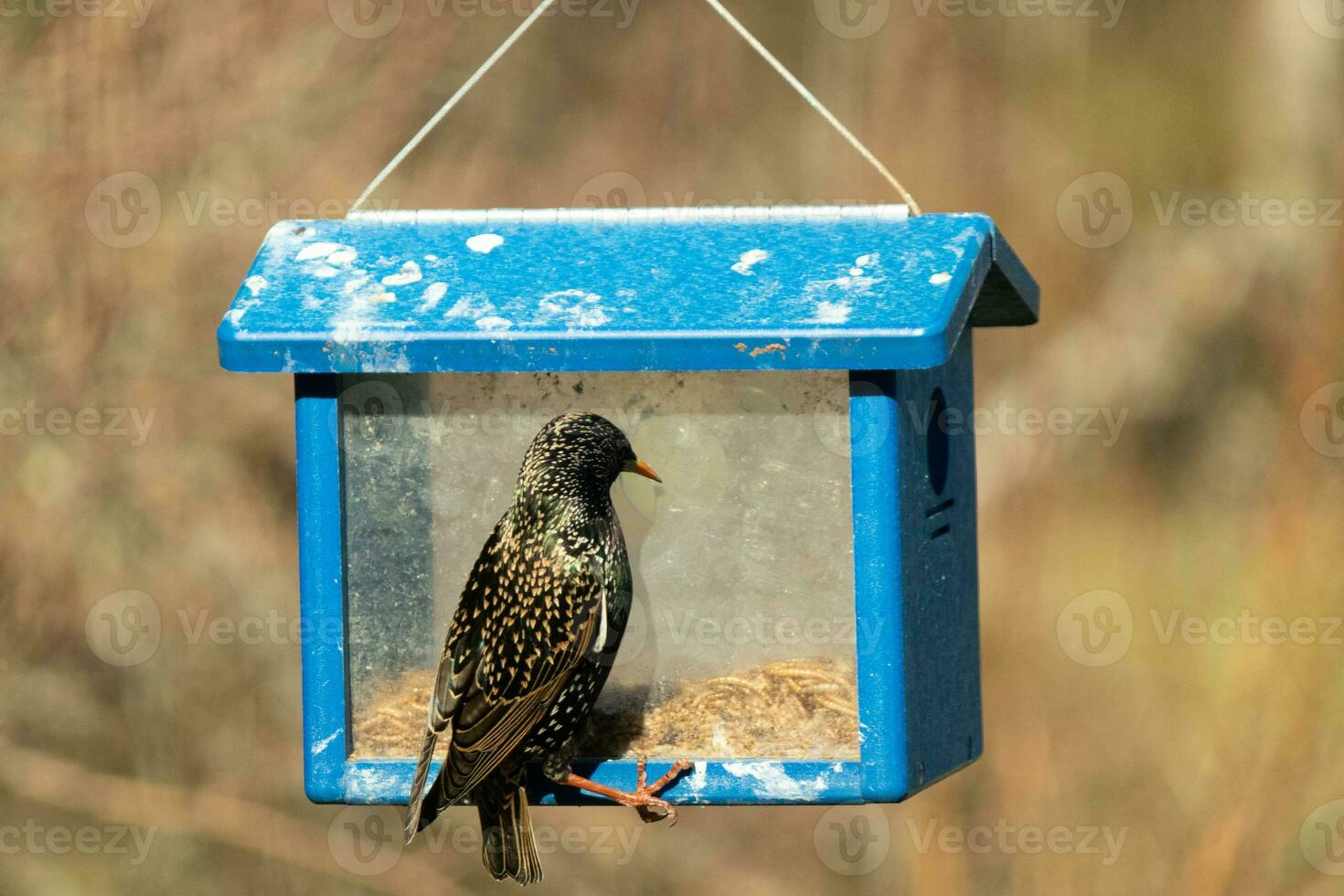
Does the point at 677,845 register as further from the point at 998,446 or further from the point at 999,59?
the point at 999,59

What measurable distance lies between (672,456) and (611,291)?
1.26 ft

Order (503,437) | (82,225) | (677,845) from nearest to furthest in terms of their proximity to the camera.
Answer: (503,437)
(82,225)
(677,845)

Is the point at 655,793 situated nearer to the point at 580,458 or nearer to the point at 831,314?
the point at 580,458

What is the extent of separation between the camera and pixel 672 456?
5367 mm

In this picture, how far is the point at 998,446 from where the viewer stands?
348 inches

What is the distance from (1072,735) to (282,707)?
9.04 ft

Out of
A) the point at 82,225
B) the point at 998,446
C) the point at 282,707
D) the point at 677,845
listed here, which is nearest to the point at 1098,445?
the point at 998,446

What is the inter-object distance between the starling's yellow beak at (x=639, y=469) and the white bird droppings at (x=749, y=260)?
0.46m

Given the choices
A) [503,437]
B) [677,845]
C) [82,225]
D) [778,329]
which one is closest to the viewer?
[778,329]

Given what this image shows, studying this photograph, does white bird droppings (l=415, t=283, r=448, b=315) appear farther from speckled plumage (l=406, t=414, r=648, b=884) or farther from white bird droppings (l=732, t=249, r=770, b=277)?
white bird droppings (l=732, t=249, r=770, b=277)

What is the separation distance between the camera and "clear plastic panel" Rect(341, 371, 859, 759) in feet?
17.3

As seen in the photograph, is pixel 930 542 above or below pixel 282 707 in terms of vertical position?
above

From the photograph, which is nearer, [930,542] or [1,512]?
[930,542]

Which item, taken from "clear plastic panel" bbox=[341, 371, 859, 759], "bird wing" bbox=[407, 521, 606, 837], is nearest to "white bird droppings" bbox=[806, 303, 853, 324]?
"clear plastic panel" bbox=[341, 371, 859, 759]
